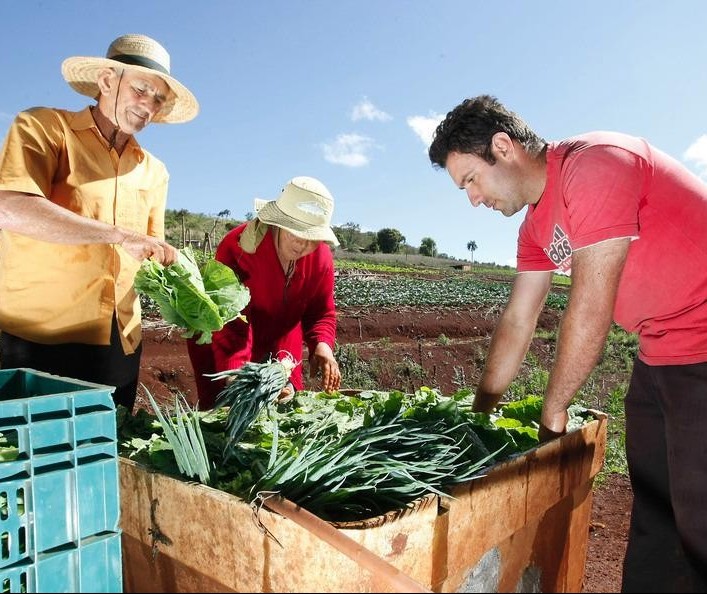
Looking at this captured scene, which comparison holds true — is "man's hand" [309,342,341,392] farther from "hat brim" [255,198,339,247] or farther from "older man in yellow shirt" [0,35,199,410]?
"older man in yellow shirt" [0,35,199,410]

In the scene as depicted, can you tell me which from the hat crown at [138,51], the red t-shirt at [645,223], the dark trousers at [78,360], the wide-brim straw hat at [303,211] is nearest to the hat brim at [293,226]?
the wide-brim straw hat at [303,211]

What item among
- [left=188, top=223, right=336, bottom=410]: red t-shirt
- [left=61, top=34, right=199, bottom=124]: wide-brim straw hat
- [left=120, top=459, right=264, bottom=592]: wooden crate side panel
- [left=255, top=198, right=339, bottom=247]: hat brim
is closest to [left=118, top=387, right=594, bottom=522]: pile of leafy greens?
[left=120, top=459, right=264, bottom=592]: wooden crate side panel

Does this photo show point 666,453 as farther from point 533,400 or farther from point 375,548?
point 375,548

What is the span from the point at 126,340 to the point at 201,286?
563 mm

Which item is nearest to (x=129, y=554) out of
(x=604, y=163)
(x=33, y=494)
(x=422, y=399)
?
(x=33, y=494)

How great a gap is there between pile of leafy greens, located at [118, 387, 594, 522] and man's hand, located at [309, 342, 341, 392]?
0.66 m

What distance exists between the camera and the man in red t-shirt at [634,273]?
189 centimetres

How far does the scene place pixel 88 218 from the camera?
238cm

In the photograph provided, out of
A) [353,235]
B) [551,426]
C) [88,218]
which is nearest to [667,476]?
[551,426]

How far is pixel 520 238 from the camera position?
264 cm

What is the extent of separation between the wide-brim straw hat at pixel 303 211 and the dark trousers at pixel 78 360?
3.17ft

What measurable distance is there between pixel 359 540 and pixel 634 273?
1.40 metres

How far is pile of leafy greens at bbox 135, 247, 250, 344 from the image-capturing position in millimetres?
2451

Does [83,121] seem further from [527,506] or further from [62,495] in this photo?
[527,506]
